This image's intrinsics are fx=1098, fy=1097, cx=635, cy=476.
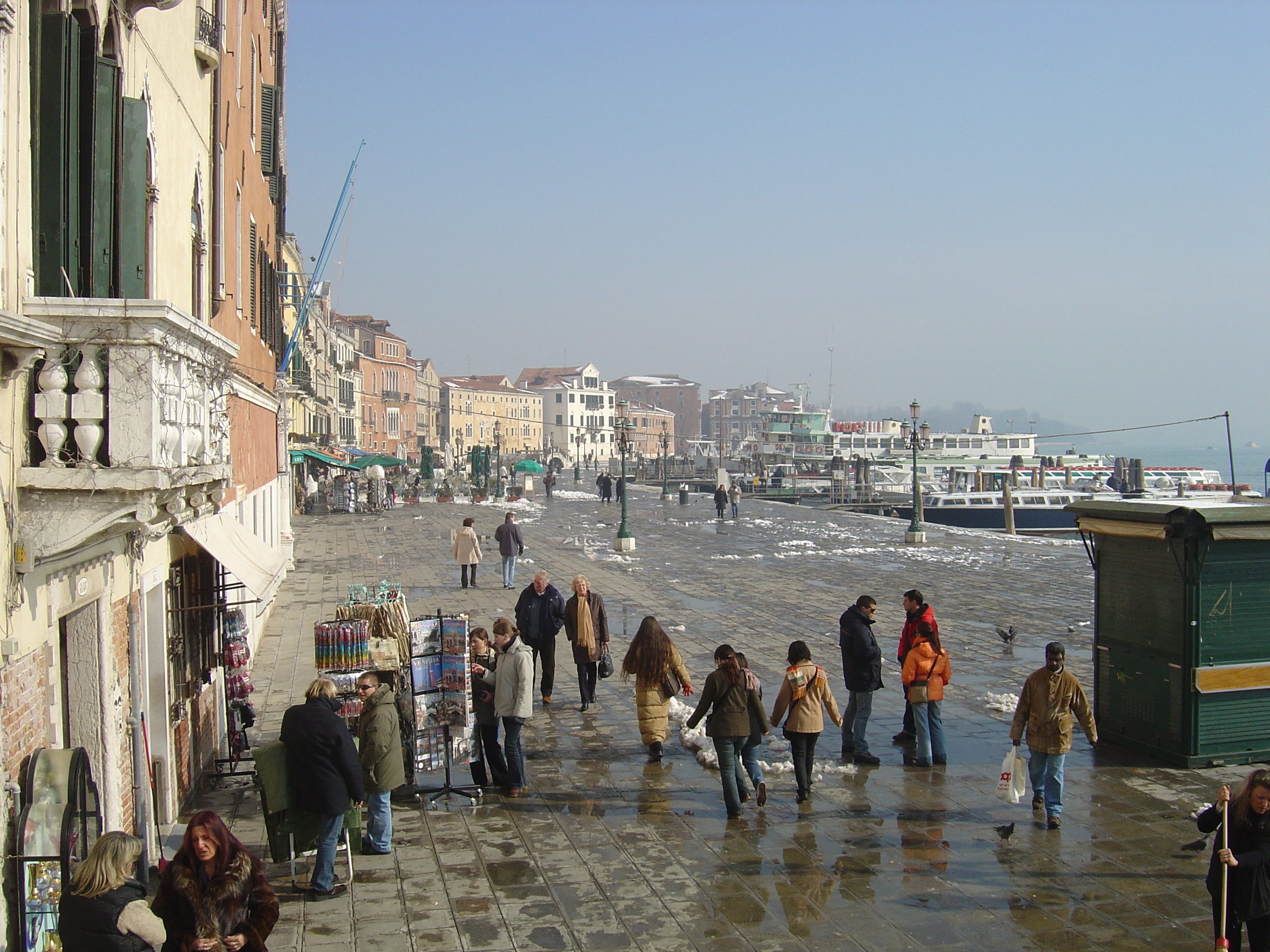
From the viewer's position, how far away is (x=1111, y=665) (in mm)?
9422

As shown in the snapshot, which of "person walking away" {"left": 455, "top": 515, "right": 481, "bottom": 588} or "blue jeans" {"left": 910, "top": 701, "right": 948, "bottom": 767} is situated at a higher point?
"person walking away" {"left": 455, "top": 515, "right": 481, "bottom": 588}

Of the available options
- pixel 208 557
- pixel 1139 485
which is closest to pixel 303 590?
pixel 208 557

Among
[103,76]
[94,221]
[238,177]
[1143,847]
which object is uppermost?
[238,177]

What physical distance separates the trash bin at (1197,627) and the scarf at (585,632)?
4.86m

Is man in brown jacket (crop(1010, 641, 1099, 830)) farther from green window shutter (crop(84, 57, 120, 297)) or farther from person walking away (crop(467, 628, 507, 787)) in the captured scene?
green window shutter (crop(84, 57, 120, 297))

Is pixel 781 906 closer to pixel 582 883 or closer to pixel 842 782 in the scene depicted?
pixel 582 883

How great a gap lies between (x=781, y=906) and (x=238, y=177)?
10.2m

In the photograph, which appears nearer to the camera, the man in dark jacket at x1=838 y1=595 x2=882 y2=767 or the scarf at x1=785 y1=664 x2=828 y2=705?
the scarf at x1=785 y1=664 x2=828 y2=705

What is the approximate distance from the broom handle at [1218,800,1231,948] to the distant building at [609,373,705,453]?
171293mm

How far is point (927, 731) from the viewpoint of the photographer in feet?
29.5

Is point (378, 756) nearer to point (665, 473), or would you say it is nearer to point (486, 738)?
point (486, 738)

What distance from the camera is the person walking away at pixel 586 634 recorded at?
35.8ft

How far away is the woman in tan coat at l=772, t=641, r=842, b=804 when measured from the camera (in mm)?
7969

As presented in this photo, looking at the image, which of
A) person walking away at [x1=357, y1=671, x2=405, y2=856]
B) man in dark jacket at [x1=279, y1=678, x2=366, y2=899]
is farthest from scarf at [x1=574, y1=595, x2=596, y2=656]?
man in dark jacket at [x1=279, y1=678, x2=366, y2=899]
